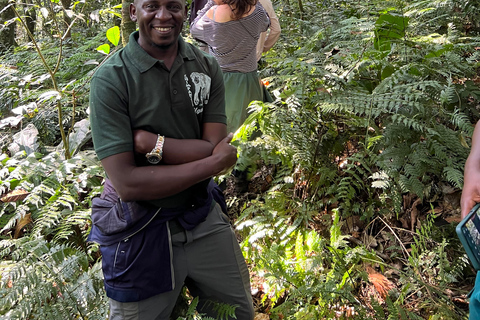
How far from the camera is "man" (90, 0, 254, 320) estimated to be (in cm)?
206

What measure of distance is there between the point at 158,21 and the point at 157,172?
77 cm

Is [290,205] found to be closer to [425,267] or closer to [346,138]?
[346,138]

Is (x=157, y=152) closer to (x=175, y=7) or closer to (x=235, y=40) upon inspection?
(x=175, y=7)

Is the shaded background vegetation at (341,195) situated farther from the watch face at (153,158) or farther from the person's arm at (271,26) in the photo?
the watch face at (153,158)

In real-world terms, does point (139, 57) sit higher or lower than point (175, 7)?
lower

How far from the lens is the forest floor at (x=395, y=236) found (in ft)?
9.82

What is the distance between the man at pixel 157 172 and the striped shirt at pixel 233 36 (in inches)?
61.5

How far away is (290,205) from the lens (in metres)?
3.80

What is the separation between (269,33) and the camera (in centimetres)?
448

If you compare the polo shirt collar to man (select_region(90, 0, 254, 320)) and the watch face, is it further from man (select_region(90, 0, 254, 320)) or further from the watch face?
the watch face

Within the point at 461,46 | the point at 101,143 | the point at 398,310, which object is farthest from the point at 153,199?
the point at 461,46

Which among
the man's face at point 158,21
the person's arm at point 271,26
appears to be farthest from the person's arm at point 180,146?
the person's arm at point 271,26

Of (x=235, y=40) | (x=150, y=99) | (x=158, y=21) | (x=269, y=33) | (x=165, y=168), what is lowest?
(x=269, y=33)

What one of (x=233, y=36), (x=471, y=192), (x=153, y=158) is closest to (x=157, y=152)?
(x=153, y=158)
